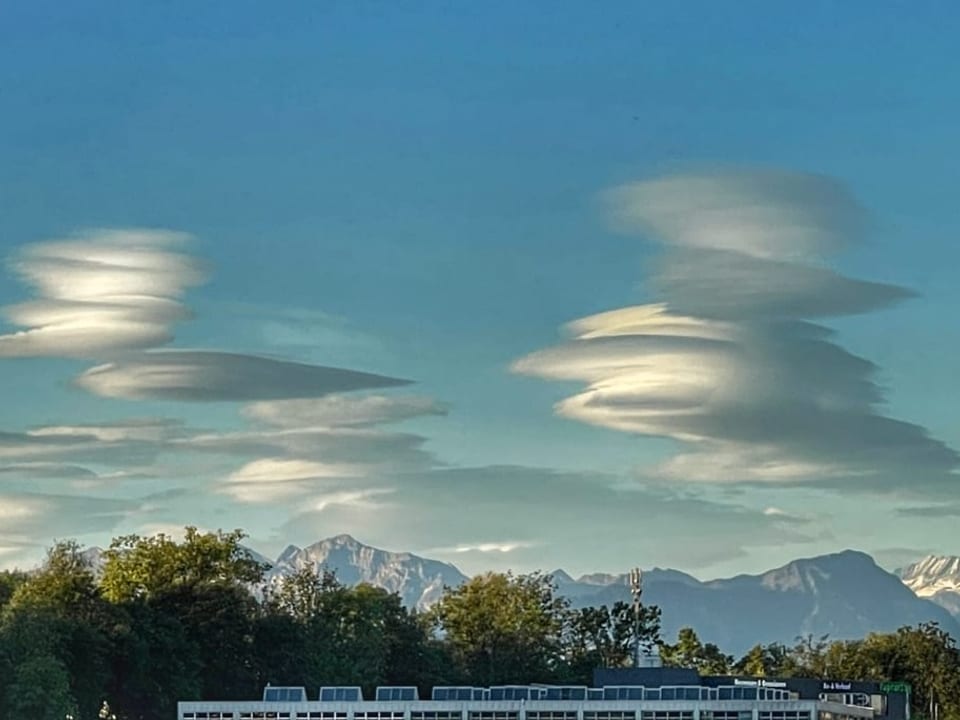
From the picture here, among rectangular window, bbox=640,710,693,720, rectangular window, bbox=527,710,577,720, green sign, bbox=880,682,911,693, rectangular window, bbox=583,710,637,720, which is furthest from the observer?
green sign, bbox=880,682,911,693

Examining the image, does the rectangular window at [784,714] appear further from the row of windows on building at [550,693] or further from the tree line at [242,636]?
the tree line at [242,636]

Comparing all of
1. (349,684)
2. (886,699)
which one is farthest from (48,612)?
(886,699)

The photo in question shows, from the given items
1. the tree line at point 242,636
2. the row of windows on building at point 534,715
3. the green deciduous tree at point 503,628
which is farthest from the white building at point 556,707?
the green deciduous tree at point 503,628

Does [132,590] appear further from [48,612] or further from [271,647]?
[48,612]

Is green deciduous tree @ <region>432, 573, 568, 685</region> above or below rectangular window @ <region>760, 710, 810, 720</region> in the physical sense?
above

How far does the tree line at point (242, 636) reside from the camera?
12719cm

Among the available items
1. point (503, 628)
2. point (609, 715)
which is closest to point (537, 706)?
point (609, 715)

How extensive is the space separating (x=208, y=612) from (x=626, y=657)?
6015 centimetres

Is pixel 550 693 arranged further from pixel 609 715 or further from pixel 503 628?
pixel 503 628

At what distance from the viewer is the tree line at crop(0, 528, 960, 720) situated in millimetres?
127188

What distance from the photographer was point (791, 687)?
15475cm

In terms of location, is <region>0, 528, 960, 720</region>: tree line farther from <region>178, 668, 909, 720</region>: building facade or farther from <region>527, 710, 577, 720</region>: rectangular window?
<region>527, 710, 577, 720</region>: rectangular window

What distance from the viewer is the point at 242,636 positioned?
15050cm

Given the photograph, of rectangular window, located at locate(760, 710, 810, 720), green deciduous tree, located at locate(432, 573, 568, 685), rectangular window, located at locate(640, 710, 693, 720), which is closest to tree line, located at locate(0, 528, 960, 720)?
green deciduous tree, located at locate(432, 573, 568, 685)
